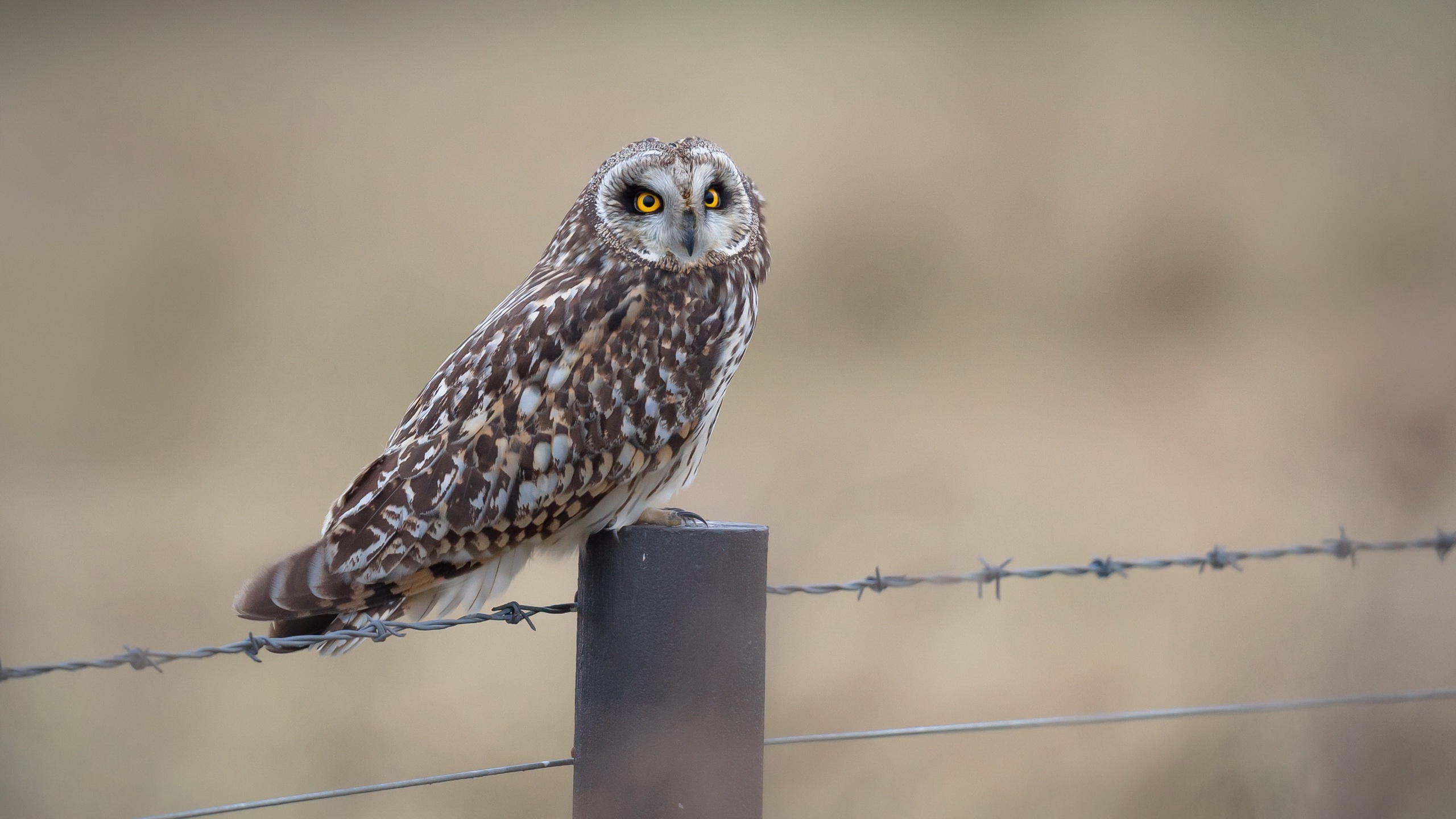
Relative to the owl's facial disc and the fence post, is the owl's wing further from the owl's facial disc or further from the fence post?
the fence post

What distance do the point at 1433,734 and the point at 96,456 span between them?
1248 centimetres

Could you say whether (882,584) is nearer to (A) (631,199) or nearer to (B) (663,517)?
(B) (663,517)

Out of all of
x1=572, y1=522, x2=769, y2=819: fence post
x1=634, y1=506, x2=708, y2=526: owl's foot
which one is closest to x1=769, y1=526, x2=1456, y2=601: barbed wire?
x1=572, y1=522, x2=769, y2=819: fence post

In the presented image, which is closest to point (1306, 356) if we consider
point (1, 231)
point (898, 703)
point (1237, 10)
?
point (898, 703)

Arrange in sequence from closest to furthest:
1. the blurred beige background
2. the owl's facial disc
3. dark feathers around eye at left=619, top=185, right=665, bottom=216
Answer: the owl's facial disc < dark feathers around eye at left=619, top=185, right=665, bottom=216 < the blurred beige background

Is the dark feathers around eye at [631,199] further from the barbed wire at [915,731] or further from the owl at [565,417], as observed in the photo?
the barbed wire at [915,731]

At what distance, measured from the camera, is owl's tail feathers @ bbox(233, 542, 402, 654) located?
252cm

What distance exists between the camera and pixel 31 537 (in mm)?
9789

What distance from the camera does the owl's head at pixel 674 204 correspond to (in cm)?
292

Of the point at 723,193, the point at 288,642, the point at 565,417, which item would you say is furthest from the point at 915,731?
the point at 723,193

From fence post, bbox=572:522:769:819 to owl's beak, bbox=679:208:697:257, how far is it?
1.02 metres

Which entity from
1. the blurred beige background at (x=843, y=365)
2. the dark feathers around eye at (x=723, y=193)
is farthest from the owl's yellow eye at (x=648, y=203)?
the blurred beige background at (x=843, y=365)

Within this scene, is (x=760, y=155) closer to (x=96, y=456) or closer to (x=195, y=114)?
(x=96, y=456)

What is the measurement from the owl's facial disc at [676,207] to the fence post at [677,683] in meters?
1.04
